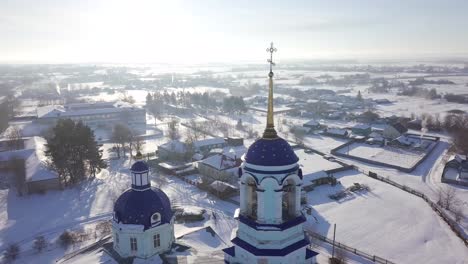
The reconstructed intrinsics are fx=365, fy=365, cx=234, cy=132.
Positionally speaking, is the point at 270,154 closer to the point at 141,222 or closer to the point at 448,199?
the point at 141,222

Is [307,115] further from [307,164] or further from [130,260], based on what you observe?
[130,260]

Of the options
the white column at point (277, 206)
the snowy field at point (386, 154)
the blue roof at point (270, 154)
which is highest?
the blue roof at point (270, 154)

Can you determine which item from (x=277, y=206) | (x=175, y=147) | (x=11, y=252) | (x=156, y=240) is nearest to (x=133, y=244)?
(x=156, y=240)

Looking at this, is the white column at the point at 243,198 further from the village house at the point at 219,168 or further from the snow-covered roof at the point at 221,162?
the snow-covered roof at the point at 221,162

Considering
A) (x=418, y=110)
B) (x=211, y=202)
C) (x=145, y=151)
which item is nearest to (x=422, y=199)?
(x=211, y=202)

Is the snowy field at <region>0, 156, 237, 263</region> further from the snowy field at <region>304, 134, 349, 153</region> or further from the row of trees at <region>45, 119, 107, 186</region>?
the snowy field at <region>304, 134, 349, 153</region>

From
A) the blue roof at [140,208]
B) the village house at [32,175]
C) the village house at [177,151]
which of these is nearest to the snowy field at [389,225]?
the blue roof at [140,208]

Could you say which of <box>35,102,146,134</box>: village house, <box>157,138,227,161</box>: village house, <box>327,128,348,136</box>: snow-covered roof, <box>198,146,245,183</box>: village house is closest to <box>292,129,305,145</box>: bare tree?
<box>327,128,348,136</box>: snow-covered roof
